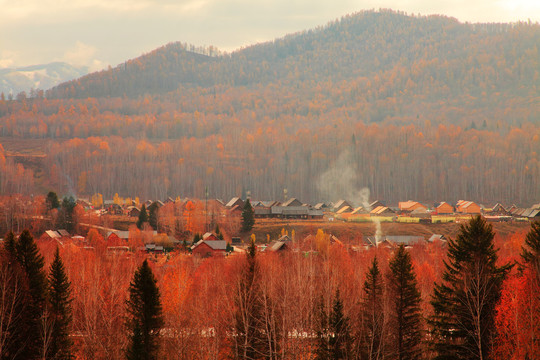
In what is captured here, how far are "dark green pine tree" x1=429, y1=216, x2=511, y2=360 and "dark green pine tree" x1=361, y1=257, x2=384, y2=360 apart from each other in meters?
4.54

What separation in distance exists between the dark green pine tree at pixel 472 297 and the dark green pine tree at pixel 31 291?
20608 mm

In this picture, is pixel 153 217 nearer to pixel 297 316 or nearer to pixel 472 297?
pixel 297 316

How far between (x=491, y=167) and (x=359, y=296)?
15183cm

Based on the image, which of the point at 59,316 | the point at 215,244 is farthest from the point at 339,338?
the point at 215,244

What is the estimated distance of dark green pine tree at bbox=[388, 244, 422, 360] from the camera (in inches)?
1554

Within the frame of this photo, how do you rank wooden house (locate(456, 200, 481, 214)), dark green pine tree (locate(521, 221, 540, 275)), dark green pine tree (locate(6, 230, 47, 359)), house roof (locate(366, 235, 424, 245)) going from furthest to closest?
wooden house (locate(456, 200, 481, 214)), house roof (locate(366, 235, 424, 245)), dark green pine tree (locate(6, 230, 47, 359)), dark green pine tree (locate(521, 221, 540, 275))

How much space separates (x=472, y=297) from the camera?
3136cm

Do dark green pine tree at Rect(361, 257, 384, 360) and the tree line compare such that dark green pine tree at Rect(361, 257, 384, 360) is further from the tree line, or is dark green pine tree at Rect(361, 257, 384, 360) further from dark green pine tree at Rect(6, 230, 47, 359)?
dark green pine tree at Rect(6, 230, 47, 359)

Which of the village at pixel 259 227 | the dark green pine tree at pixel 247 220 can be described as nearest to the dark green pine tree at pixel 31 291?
the village at pixel 259 227

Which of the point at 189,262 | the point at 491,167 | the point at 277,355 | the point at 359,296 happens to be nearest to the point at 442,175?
the point at 491,167

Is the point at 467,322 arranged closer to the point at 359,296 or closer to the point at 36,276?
the point at 359,296

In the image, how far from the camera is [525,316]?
32.1 metres

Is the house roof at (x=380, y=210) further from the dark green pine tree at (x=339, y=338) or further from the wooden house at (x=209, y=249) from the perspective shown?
the dark green pine tree at (x=339, y=338)

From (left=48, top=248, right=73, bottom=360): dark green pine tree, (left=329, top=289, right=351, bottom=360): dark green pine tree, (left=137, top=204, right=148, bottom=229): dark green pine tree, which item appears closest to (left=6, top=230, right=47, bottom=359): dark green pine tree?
(left=48, top=248, right=73, bottom=360): dark green pine tree
